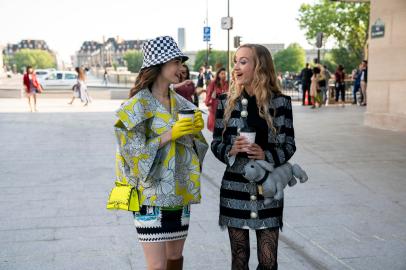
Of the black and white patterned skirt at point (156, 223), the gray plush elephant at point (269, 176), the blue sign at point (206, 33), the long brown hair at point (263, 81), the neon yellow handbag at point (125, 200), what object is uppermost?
the blue sign at point (206, 33)

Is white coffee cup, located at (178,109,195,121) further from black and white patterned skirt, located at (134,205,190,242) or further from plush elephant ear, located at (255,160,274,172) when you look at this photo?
black and white patterned skirt, located at (134,205,190,242)

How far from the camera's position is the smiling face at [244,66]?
2.97 m

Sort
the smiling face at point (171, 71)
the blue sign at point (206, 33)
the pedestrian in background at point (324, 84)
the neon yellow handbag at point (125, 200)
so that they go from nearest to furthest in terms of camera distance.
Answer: the neon yellow handbag at point (125, 200) < the smiling face at point (171, 71) < the pedestrian in background at point (324, 84) < the blue sign at point (206, 33)

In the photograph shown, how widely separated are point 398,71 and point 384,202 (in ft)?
23.9

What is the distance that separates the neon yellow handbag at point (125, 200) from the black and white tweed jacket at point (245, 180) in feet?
1.61

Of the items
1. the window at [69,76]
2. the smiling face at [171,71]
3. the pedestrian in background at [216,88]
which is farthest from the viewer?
the window at [69,76]

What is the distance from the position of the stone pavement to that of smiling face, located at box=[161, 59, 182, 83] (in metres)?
1.85

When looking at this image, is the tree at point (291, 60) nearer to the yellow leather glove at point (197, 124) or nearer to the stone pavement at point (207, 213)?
the stone pavement at point (207, 213)

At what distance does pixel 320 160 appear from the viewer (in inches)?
360

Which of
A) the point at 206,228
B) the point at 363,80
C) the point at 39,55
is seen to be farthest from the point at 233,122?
the point at 39,55

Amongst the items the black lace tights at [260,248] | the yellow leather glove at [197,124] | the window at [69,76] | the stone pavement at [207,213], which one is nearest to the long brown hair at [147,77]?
the yellow leather glove at [197,124]

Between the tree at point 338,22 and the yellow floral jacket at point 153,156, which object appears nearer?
the yellow floral jacket at point 153,156

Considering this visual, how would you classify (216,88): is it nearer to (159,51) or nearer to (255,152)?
(159,51)

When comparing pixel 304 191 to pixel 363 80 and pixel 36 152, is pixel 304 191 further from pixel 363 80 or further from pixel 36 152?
pixel 363 80
